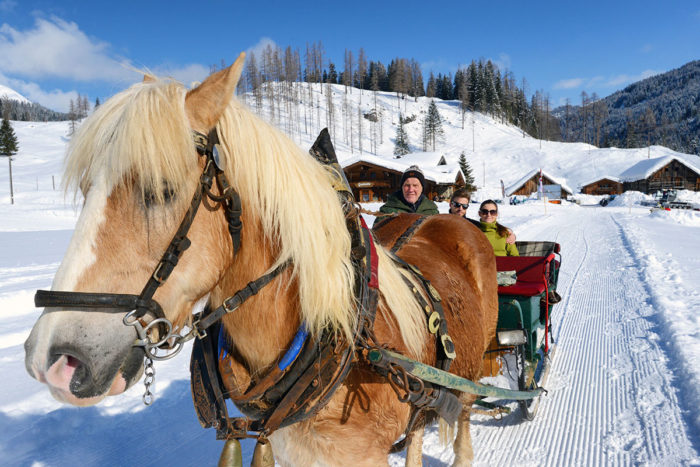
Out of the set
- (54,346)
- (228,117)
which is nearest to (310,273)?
(228,117)

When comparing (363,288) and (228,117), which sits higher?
(228,117)

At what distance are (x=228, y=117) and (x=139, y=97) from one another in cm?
25

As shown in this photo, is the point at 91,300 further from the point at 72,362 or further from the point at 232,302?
the point at 232,302

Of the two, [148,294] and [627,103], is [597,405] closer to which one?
[148,294]

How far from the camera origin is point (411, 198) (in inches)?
170

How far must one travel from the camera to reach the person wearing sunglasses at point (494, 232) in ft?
14.8

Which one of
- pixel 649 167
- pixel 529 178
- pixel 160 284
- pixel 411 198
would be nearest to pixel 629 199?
pixel 529 178

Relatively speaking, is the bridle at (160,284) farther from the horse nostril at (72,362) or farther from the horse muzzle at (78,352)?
the horse nostril at (72,362)

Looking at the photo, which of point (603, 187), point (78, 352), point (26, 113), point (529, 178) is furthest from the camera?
point (26, 113)

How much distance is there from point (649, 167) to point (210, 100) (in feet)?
205

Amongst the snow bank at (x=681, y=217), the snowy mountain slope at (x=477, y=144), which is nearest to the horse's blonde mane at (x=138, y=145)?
the snow bank at (x=681, y=217)

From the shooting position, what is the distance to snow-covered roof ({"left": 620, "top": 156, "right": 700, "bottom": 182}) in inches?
1933

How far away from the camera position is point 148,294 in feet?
3.53

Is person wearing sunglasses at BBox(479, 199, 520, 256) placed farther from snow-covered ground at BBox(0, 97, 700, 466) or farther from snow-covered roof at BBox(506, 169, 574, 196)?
snow-covered roof at BBox(506, 169, 574, 196)
